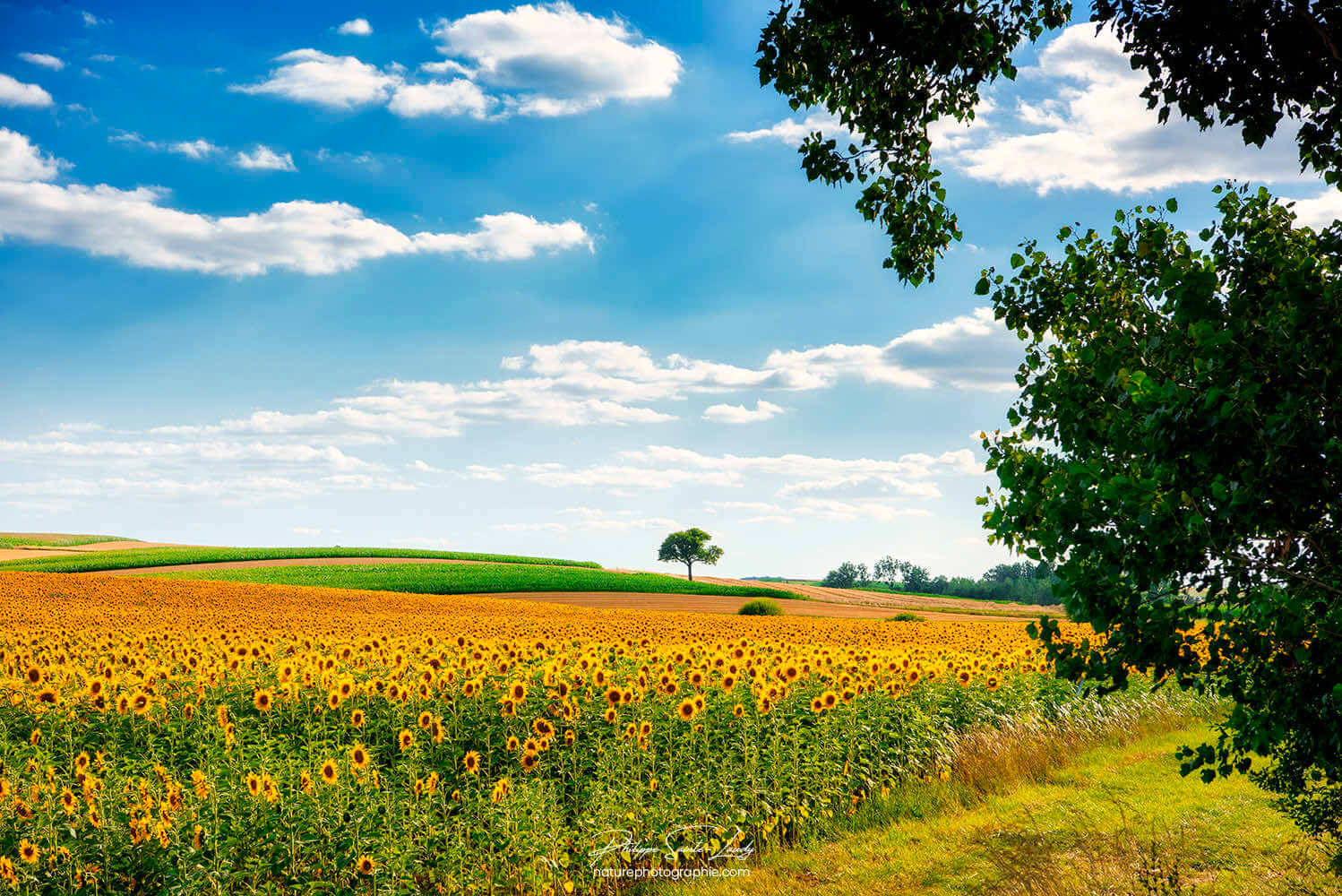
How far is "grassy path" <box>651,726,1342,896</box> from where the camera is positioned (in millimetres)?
6621

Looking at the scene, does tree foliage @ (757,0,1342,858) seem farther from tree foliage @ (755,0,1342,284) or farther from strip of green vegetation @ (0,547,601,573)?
strip of green vegetation @ (0,547,601,573)

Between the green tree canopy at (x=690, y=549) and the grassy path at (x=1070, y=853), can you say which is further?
the green tree canopy at (x=690, y=549)

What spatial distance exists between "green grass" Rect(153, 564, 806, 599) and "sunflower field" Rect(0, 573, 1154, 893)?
118 feet

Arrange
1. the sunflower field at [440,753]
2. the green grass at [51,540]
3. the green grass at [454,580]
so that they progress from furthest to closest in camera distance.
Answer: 1. the green grass at [51,540]
2. the green grass at [454,580]
3. the sunflower field at [440,753]

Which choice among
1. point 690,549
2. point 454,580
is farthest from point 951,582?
point 454,580

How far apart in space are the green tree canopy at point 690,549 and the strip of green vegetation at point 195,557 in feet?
62.9

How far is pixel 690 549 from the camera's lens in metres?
96.5

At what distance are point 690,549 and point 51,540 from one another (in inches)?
Result: 2780

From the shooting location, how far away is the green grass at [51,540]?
8888 centimetres

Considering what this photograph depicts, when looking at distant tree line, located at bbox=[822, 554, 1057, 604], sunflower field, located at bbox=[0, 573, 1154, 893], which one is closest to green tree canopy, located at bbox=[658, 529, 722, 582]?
distant tree line, located at bbox=[822, 554, 1057, 604]

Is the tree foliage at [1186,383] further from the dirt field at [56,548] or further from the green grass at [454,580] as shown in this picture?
the dirt field at [56,548]

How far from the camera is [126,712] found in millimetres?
8383
